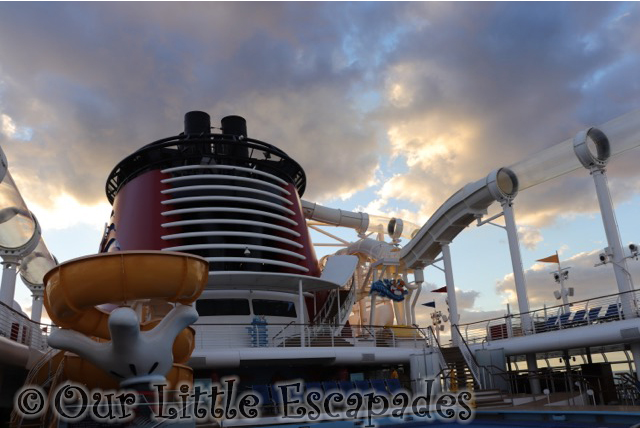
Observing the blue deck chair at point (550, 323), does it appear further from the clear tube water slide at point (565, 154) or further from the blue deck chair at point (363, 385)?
the blue deck chair at point (363, 385)

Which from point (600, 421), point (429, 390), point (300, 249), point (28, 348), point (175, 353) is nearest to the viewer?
point (175, 353)

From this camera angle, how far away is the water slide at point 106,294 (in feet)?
28.5

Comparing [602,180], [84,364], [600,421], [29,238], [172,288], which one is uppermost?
[602,180]

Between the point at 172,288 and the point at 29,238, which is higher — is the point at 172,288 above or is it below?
below

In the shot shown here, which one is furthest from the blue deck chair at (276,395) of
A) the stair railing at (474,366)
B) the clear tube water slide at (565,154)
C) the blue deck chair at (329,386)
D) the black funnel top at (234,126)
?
the clear tube water slide at (565,154)

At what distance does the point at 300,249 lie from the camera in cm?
1898

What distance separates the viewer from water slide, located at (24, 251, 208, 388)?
8688 millimetres

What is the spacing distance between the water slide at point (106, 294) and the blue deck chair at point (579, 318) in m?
12.0

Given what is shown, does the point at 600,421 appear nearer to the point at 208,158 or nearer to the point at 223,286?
the point at 223,286

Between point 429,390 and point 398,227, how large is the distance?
14.8m

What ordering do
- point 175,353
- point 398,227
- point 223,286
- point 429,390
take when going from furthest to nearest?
point 398,227 < point 223,286 < point 429,390 < point 175,353

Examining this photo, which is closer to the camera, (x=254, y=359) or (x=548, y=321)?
(x=254, y=359)

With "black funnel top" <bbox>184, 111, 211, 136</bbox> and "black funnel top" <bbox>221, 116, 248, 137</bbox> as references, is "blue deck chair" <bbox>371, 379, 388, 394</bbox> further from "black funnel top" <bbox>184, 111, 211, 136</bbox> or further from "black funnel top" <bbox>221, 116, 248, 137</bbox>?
"black funnel top" <bbox>184, 111, 211, 136</bbox>

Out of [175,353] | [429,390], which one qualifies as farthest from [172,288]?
[429,390]
